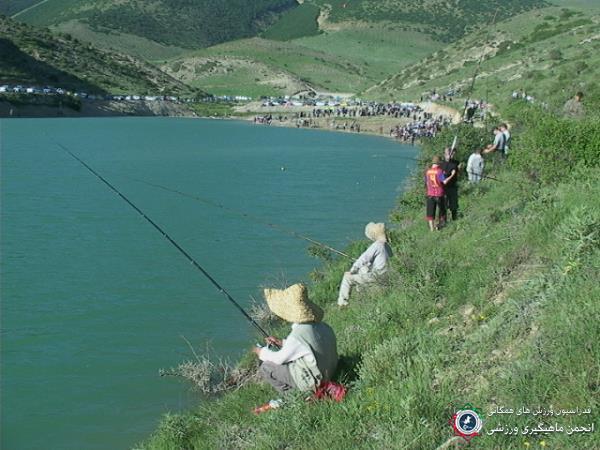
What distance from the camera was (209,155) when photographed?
1778 inches

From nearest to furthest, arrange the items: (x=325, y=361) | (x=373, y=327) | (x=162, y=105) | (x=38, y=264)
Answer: (x=325, y=361) → (x=373, y=327) → (x=38, y=264) → (x=162, y=105)

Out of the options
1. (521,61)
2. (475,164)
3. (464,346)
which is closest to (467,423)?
(464,346)

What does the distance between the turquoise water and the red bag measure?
2833 mm

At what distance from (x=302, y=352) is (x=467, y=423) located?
1888mm

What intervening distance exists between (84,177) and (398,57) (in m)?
131

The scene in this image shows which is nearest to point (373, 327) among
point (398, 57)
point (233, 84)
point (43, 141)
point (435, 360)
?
point (435, 360)

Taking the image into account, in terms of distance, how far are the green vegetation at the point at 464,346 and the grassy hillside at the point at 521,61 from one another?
75.0 feet

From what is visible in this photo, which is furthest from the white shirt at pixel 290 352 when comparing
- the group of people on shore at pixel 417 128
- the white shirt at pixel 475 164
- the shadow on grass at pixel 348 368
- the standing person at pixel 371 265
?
the group of people on shore at pixel 417 128

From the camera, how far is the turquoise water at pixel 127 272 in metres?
9.04

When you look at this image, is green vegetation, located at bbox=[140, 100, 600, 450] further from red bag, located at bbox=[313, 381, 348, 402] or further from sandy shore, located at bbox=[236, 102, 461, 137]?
sandy shore, located at bbox=[236, 102, 461, 137]

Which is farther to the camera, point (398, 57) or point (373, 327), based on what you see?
point (398, 57)


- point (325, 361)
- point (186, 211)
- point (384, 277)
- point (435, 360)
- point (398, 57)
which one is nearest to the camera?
point (435, 360)

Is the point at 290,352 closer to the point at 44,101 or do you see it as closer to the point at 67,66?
the point at 44,101

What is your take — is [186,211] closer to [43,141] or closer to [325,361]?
[325,361]
